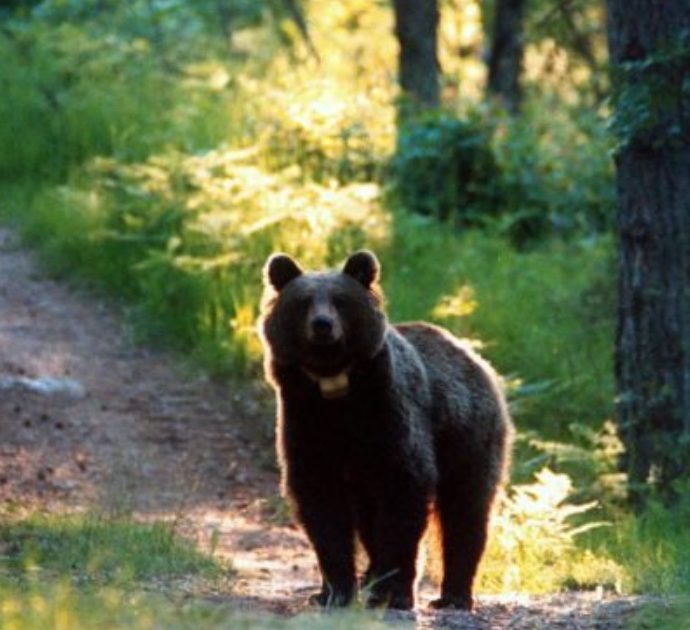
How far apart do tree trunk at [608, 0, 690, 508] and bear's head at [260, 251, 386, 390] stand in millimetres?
3250

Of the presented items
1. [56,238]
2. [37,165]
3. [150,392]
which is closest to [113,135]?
[37,165]

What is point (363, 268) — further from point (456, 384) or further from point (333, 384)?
point (456, 384)

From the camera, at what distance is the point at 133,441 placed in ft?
42.9

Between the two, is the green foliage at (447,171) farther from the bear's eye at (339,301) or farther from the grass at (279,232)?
the bear's eye at (339,301)

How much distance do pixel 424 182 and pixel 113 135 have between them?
10.1 ft

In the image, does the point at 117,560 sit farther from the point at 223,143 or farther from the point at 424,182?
the point at 424,182

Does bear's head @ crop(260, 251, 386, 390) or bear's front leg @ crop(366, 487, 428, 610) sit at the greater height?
bear's head @ crop(260, 251, 386, 390)

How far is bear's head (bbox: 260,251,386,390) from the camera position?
8055 mm

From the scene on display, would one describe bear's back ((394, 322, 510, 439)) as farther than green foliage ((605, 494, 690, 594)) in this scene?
No

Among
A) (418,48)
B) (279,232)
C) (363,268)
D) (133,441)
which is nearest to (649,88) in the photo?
(363,268)

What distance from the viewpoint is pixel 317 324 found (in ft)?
26.1

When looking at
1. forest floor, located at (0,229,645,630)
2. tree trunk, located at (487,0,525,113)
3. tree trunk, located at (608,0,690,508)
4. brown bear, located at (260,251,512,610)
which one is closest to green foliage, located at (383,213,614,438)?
tree trunk, located at (608,0,690,508)

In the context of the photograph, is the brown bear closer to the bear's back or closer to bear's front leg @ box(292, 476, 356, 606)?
bear's front leg @ box(292, 476, 356, 606)

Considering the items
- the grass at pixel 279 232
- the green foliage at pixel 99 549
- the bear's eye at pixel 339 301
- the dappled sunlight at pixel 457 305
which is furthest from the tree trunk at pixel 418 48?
the bear's eye at pixel 339 301
